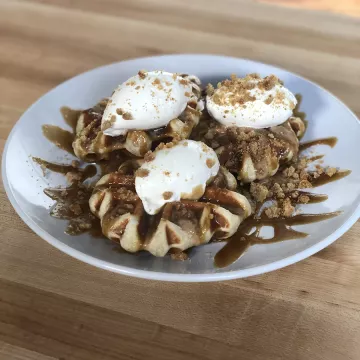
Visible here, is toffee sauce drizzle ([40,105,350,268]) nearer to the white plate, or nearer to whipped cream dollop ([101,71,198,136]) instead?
the white plate

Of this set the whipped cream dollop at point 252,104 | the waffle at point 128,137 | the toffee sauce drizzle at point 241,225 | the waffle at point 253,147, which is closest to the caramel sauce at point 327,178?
the toffee sauce drizzle at point 241,225

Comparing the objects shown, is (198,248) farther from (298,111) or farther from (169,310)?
(298,111)

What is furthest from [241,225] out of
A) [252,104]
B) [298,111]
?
[298,111]

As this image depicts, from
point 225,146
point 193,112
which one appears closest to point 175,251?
point 225,146

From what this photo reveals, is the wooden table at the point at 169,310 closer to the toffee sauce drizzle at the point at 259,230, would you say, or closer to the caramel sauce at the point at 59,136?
the toffee sauce drizzle at the point at 259,230

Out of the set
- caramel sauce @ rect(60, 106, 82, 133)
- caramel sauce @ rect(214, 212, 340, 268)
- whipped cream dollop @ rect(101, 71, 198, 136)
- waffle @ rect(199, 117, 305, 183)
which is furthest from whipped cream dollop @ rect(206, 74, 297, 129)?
caramel sauce @ rect(60, 106, 82, 133)

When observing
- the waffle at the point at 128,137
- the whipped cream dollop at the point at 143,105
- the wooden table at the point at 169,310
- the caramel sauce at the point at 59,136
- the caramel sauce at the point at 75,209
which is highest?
the whipped cream dollop at the point at 143,105
